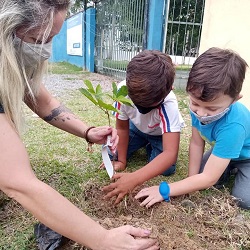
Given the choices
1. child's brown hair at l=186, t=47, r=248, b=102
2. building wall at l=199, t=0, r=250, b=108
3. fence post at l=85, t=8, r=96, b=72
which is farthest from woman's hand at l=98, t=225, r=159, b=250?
fence post at l=85, t=8, r=96, b=72

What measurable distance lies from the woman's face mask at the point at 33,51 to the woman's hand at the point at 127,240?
0.65 metres

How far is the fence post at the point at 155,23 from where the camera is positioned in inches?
202

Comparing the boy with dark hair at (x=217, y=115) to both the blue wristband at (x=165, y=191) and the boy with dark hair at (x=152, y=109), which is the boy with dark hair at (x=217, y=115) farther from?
the boy with dark hair at (x=152, y=109)

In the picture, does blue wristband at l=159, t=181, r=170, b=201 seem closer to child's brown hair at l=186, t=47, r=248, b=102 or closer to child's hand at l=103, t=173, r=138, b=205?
child's hand at l=103, t=173, r=138, b=205

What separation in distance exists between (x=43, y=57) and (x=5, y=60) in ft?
0.67

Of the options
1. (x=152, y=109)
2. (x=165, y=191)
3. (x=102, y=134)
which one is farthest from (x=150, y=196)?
(x=152, y=109)

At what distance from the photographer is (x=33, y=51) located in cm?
112

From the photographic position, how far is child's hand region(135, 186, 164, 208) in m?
1.40

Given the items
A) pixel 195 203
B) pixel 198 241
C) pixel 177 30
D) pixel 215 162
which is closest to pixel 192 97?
pixel 215 162

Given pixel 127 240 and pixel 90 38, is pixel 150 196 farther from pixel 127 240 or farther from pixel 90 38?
pixel 90 38

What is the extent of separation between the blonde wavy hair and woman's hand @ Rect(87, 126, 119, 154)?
51 cm

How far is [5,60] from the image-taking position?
1.00m

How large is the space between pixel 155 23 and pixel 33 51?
4355mm

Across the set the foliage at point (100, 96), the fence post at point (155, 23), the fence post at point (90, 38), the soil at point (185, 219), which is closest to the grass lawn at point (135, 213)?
the soil at point (185, 219)
